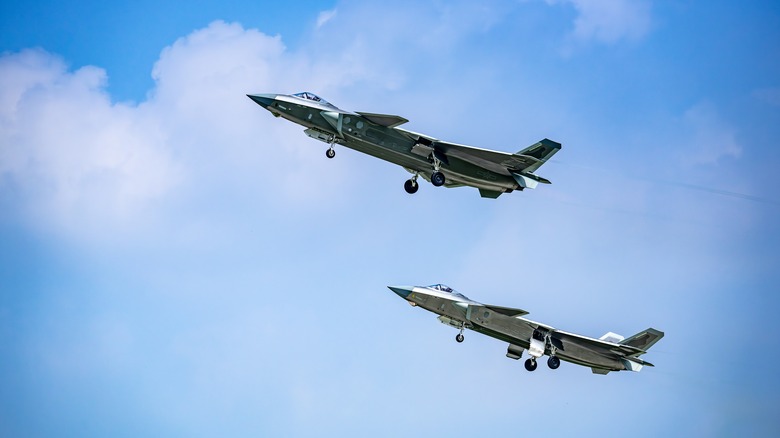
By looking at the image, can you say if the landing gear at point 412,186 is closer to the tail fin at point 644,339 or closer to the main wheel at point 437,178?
the main wheel at point 437,178

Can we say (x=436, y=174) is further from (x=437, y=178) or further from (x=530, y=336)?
(x=530, y=336)

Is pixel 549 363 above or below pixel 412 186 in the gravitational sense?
below

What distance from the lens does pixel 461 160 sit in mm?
62188

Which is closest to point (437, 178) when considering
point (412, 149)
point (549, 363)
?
point (412, 149)

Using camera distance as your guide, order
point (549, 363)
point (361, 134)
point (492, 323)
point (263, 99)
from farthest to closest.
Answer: point (549, 363) < point (492, 323) < point (361, 134) < point (263, 99)

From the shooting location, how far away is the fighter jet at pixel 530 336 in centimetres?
6538

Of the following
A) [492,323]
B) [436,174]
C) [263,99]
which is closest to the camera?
[263,99]

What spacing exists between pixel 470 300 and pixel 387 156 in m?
9.98

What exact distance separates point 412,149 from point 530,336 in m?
12.9

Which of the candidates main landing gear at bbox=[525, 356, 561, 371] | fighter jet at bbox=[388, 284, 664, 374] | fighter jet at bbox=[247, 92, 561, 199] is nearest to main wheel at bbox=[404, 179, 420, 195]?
fighter jet at bbox=[247, 92, 561, 199]

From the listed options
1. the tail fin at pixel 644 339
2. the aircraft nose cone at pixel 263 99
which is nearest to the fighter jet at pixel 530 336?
the tail fin at pixel 644 339

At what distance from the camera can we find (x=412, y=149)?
2420 inches

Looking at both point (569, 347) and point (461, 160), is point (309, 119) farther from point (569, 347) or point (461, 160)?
point (569, 347)

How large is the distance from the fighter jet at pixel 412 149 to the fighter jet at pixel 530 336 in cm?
650
